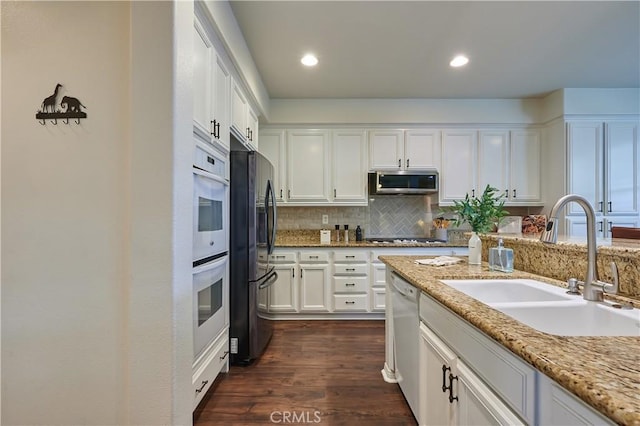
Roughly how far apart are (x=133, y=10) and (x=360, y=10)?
5.03ft

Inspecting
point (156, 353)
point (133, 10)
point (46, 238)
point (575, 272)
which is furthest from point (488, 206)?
point (46, 238)

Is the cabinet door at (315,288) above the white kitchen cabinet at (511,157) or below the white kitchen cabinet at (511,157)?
below

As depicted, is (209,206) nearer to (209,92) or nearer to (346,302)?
(209,92)

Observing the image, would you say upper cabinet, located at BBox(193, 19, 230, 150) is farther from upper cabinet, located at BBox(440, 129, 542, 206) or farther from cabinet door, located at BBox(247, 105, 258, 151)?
upper cabinet, located at BBox(440, 129, 542, 206)

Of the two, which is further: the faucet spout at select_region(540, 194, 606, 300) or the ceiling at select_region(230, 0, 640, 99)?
the ceiling at select_region(230, 0, 640, 99)

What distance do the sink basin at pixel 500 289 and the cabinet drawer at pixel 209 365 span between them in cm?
A: 142

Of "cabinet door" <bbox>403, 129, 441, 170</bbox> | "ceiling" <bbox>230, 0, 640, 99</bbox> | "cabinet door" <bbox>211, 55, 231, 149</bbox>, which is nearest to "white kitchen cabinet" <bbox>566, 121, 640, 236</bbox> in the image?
"ceiling" <bbox>230, 0, 640, 99</bbox>

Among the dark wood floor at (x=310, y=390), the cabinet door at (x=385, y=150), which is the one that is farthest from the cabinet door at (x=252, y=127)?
the dark wood floor at (x=310, y=390)

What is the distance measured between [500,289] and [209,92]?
1.97 metres

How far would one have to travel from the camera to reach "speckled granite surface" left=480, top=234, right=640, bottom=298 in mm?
1043

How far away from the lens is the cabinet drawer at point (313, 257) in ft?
10.8

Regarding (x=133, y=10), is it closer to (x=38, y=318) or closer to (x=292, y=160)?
(x=38, y=318)

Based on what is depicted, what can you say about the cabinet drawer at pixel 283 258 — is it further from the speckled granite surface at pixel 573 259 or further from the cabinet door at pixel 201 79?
the speckled granite surface at pixel 573 259

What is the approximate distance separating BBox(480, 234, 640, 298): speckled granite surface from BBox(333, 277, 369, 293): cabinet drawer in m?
1.58
